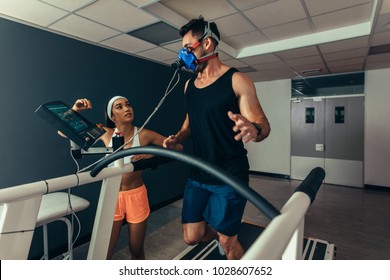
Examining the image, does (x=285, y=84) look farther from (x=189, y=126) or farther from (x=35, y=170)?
(x=35, y=170)

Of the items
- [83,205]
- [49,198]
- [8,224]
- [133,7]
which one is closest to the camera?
[8,224]

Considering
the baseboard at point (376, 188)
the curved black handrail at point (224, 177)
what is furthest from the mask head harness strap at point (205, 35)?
the baseboard at point (376, 188)

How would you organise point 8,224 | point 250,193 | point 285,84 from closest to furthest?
point 250,193 → point 8,224 → point 285,84

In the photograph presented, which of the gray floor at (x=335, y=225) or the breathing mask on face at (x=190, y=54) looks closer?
the breathing mask on face at (x=190, y=54)

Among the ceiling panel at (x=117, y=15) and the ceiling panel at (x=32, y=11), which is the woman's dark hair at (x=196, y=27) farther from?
the ceiling panel at (x=32, y=11)

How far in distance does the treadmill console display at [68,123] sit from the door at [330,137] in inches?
226

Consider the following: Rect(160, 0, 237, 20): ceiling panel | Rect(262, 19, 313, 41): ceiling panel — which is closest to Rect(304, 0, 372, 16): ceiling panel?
Rect(262, 19, 313, 41): ceiling panel

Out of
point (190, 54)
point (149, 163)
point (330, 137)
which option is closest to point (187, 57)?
point (190, 54)

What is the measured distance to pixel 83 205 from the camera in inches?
77.0

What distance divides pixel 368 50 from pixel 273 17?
2.06 m

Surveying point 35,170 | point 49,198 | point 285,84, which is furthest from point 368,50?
point 35,170

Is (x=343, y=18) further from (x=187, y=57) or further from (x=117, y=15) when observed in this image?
(x=117, y=15)

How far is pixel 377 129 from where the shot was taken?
4.96 m

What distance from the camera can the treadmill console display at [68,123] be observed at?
109 cm
